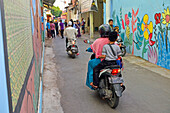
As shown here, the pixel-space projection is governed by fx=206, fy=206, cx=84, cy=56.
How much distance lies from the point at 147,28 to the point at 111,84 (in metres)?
5.64

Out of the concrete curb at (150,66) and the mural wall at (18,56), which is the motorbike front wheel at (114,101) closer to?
the mural wall at (18,56)

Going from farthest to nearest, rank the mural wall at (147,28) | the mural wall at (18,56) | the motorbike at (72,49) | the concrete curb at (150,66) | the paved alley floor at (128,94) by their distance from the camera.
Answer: the motorbike at (72,49), the mural wall at (147,28), the concrete curb at (150,66), the paved alley floor at (128,94), the mural wall at (18,56)

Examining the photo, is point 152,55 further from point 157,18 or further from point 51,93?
point 51,93

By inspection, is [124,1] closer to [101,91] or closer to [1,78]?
[101,91]

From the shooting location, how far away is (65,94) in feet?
17.4

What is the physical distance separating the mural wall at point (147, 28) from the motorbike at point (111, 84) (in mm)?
3848

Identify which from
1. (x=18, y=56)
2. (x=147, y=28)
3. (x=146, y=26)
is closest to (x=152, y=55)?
(x=147, y=28)

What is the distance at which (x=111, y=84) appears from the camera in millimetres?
4297

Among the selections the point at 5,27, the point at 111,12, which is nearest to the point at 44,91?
the point at 5,27

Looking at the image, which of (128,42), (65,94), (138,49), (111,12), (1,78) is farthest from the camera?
(111,12)

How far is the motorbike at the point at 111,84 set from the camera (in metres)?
4.18

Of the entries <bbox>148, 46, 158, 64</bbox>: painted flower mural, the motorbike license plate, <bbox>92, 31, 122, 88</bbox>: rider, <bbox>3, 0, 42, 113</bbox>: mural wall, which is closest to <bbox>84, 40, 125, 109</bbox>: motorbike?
the motorbike license plate

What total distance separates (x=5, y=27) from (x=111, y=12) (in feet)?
43.3

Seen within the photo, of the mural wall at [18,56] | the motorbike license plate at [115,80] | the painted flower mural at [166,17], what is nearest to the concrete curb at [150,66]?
the painted flower mural at [166,17]
